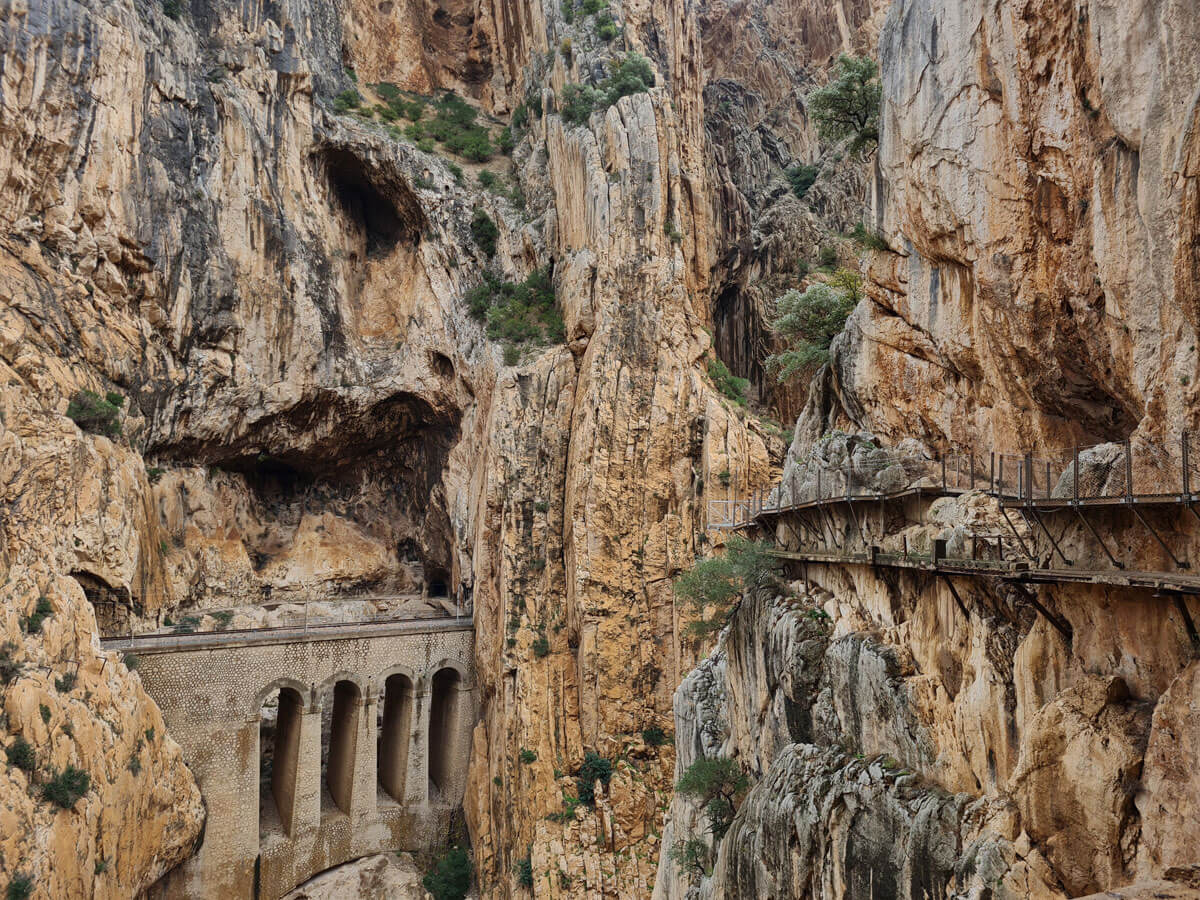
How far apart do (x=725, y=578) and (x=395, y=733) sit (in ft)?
54.0

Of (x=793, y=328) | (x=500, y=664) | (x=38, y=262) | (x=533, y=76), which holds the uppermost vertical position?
(x=533, y=76)

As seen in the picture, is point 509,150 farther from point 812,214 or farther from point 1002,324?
point 1002,324

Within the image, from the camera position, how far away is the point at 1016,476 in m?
11.5

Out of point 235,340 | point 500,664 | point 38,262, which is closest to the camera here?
point 38,262

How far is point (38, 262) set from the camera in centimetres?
2473

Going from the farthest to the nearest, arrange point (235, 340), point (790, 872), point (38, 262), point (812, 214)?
1. point (812, 214)
2. point (235, 340)
3. point (38, 262)
4. point (790, 872)

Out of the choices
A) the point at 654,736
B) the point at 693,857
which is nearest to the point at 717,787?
the point at 693,857

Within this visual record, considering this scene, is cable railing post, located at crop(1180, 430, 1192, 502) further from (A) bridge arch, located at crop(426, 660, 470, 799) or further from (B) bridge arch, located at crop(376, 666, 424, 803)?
(A) bridge arch, located at crop(426, 660, 470, 799)

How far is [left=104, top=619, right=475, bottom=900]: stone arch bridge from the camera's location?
25.1 m

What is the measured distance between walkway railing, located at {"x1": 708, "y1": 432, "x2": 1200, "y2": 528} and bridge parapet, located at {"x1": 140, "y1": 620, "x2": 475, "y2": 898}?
17565 millimetres

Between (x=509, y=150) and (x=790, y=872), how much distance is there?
124 feet

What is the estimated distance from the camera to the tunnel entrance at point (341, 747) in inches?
1123

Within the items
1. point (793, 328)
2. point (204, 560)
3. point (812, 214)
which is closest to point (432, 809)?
point (204, 560)

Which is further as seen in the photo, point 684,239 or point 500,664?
point 684,239
